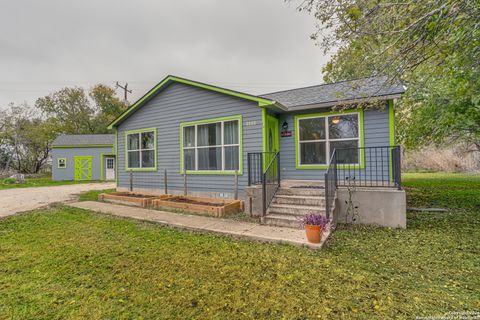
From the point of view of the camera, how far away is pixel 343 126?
6.38 meters

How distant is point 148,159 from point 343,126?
7.16 meters

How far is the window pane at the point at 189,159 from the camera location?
310 inches

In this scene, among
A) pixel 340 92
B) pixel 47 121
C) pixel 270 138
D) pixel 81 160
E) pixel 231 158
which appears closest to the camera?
pixel 340 92

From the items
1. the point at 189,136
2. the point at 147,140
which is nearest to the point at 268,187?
the point at 189,136

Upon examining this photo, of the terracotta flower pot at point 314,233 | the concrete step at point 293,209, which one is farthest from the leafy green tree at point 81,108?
the terracotta flower pot at point 314,233

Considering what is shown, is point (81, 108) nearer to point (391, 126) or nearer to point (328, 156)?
point (328, 156)

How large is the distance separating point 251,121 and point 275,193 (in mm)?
2233

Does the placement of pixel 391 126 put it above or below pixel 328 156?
above

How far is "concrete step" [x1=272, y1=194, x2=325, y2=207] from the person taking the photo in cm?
505

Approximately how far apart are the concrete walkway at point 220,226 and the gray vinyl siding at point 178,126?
63.9 inches

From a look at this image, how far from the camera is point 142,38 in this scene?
13.4 metres

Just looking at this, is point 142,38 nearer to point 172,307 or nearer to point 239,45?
point 239,45

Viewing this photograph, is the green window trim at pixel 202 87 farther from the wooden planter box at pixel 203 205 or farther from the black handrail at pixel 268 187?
the wooden planter box at pixel 203 205

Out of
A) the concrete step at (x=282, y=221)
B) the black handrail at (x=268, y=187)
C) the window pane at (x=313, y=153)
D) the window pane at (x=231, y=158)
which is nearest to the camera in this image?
the concrete step at (x=282, y=221)
